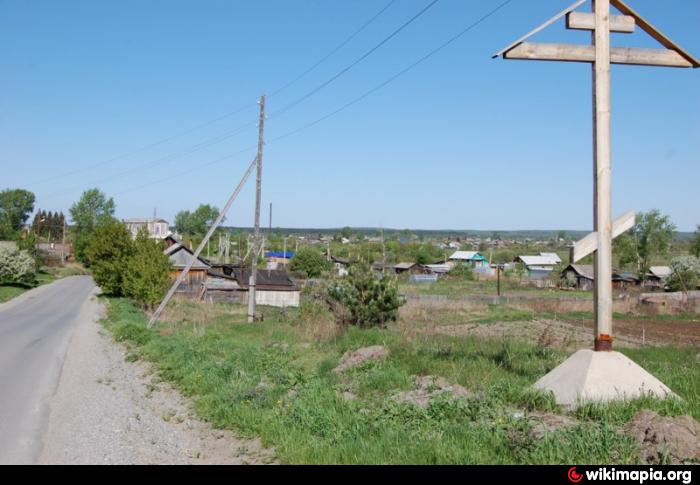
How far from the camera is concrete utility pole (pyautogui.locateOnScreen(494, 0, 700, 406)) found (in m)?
6.64

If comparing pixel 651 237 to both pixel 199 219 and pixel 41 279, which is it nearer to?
pixel 41 279

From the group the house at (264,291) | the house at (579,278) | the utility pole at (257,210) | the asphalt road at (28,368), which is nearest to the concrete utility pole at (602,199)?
the asphalt road at (28,368)

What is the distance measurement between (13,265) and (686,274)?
63.6 metres

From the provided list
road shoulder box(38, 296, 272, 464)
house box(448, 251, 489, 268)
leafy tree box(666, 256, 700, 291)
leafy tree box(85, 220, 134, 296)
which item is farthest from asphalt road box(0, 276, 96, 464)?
house box(448, 251, 489, 268)

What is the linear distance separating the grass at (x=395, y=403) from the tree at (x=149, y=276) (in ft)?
47.9

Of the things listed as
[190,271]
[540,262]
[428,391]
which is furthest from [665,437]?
[540,262]

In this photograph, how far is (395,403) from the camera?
7.46 m

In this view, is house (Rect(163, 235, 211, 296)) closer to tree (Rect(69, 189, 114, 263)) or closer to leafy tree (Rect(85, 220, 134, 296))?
leafy tree (Rect(85, 220, 134, 296))

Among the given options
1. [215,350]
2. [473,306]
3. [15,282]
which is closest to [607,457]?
[215,350]

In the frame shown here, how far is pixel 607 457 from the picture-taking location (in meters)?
5.03

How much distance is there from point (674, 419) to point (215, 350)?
1124cm

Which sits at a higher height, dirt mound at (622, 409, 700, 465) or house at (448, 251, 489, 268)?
house at (448, 251, 489, 268)

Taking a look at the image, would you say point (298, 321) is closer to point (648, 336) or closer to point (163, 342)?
point (163, 342)

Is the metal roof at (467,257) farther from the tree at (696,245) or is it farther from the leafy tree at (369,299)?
the leafy tree at (369,299)
